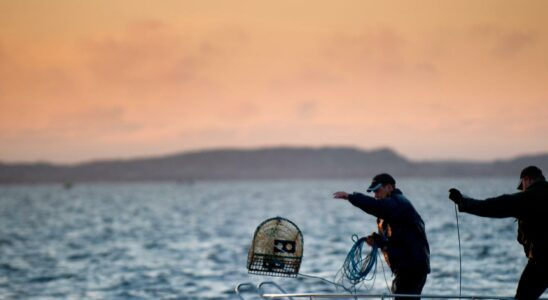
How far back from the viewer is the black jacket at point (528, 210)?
1038cm

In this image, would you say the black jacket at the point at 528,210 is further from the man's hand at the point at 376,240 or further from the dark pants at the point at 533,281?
the man's hand at the point at 376,240

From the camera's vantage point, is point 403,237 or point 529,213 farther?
point 403,237

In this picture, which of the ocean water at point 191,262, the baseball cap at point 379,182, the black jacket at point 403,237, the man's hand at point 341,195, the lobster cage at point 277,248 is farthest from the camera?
the ocean water at point 191,262

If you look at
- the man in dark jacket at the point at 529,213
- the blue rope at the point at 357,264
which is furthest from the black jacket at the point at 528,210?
the blue rope at the point at 357,264

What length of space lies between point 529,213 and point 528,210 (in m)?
0.05

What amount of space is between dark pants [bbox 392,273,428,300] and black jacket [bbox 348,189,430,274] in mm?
60

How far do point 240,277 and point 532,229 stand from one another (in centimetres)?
2049

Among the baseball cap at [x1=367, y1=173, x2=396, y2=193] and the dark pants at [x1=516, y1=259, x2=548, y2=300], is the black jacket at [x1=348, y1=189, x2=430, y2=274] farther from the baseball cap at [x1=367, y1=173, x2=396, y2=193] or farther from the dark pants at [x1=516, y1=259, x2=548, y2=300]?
the dark pants at [x1=516, y1=259, x2=548, y2=300]

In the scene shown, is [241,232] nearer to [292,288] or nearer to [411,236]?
[292,288]

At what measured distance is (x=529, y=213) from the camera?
34.9 ft

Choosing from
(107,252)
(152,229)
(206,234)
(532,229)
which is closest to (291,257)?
(532,229)

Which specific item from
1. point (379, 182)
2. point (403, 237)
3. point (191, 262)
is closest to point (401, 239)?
point (403, 237)

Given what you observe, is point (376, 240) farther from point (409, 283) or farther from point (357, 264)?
point (357, 264)

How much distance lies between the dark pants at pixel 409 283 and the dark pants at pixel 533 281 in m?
1.21
